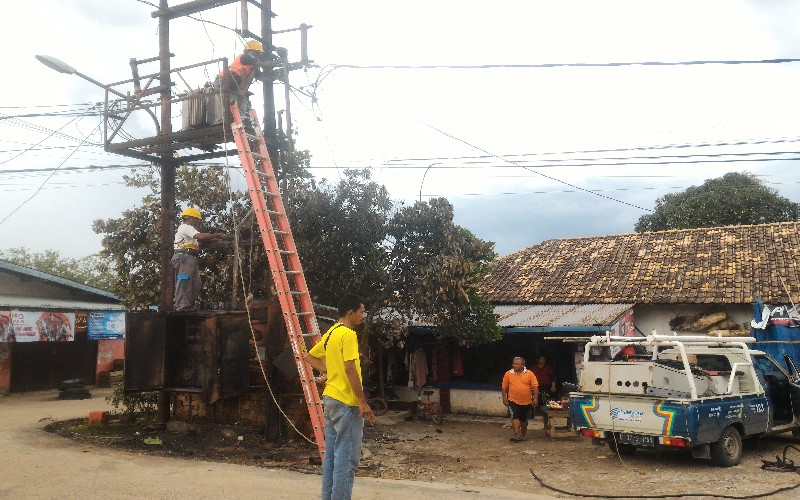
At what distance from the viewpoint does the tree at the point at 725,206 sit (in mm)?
A: 31328

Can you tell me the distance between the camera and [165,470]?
8.48 meters

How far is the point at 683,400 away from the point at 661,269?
10.3 meters

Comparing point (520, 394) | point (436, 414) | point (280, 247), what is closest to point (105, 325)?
point (436, 414)

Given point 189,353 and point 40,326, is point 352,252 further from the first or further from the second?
point 40,326

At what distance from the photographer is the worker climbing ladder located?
848 cm

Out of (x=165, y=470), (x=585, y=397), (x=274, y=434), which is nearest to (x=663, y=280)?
(x=585, y=397)

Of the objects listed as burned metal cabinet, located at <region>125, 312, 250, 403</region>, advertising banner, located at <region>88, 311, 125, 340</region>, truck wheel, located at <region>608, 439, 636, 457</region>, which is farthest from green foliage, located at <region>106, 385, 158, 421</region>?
advertising banner, located at <region>88, 311, 125, 340</region>

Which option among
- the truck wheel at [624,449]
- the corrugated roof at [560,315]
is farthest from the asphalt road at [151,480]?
the corrugated roof at [560,315]

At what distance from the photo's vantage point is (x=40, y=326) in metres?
21.3

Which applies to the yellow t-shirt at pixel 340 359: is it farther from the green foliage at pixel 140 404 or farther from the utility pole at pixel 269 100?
the green foliage at pixel 140 404

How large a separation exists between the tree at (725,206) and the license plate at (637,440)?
25529 millimetres

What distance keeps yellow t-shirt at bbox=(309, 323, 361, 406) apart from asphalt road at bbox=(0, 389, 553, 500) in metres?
2.27

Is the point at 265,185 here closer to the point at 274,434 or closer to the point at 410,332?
the point at 274,434

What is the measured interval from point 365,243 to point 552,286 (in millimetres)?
7710
